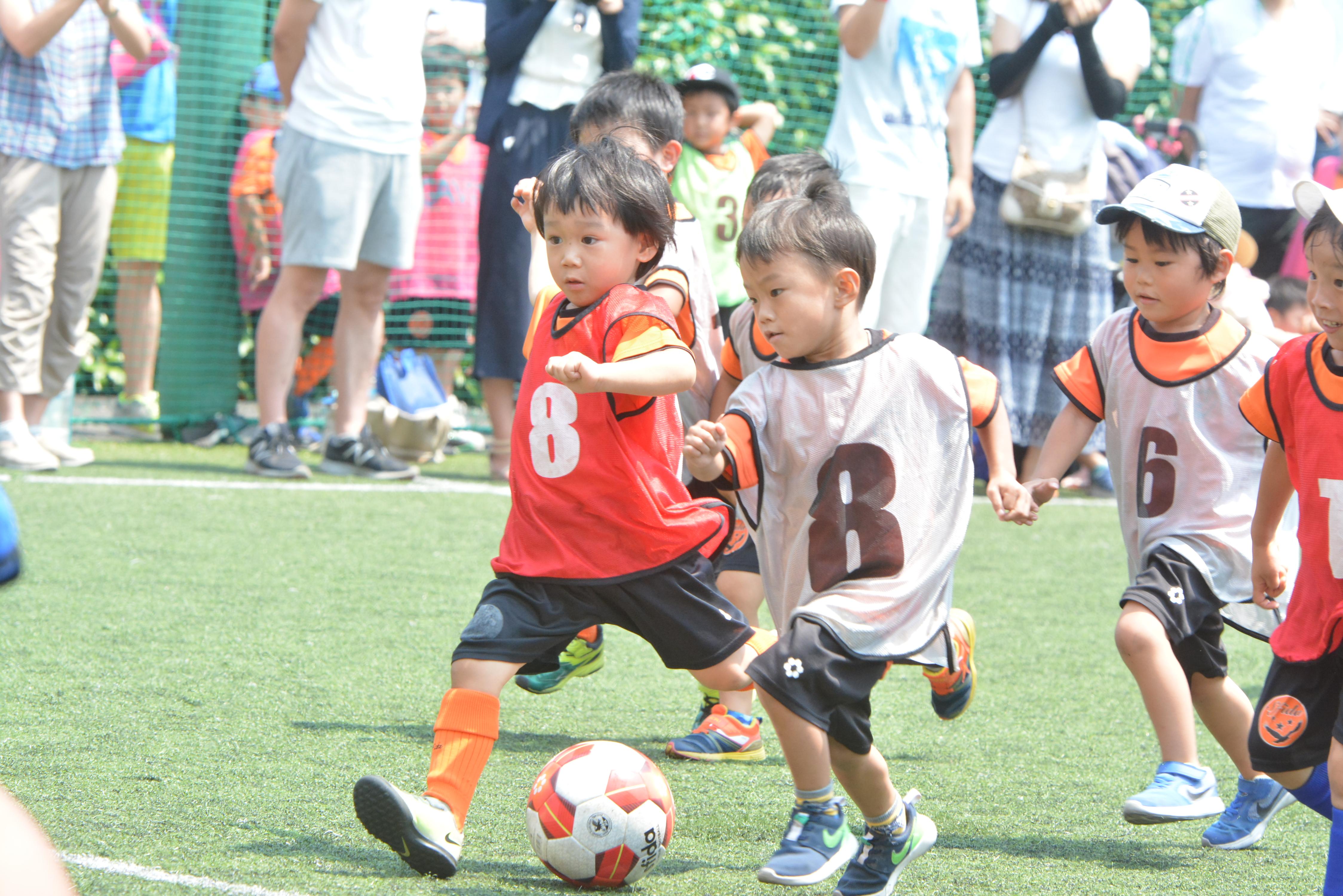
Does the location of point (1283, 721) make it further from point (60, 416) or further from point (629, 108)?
point (60, 416)

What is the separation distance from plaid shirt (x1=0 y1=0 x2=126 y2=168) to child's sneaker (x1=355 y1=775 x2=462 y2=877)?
4.64 m

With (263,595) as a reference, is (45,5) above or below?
above

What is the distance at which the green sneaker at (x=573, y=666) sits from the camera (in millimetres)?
3820

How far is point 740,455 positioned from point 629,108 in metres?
1.52

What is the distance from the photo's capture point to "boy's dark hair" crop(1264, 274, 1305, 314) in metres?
6.75

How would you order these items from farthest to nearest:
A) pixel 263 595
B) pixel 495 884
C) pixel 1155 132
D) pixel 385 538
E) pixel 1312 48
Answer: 1. pixel 1155 132
2. pixel 1312 48
3. pixel 385 538
4. pixel 263 595
5. pixel 495 884

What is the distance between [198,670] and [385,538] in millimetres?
1772

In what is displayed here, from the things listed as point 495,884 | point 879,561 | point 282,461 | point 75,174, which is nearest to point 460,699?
point 495,884

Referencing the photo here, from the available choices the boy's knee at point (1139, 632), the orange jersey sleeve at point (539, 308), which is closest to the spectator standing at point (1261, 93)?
the boy's knee at point (1139, 632)

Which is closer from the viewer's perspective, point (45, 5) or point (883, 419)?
point (883, 419)

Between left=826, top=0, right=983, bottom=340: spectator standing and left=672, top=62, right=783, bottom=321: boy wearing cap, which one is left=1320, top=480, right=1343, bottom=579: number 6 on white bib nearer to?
left=672, top=62, right=783, bottom=321: boy wearing cap

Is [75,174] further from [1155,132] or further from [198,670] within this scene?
[1155,132]

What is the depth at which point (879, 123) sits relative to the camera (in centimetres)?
645

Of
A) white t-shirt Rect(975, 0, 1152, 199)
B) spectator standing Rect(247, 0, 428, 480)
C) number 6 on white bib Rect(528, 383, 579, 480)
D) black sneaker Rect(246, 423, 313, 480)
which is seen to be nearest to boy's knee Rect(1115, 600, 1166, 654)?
number 6 on white bib Rect(528, 383, 579, 480)
